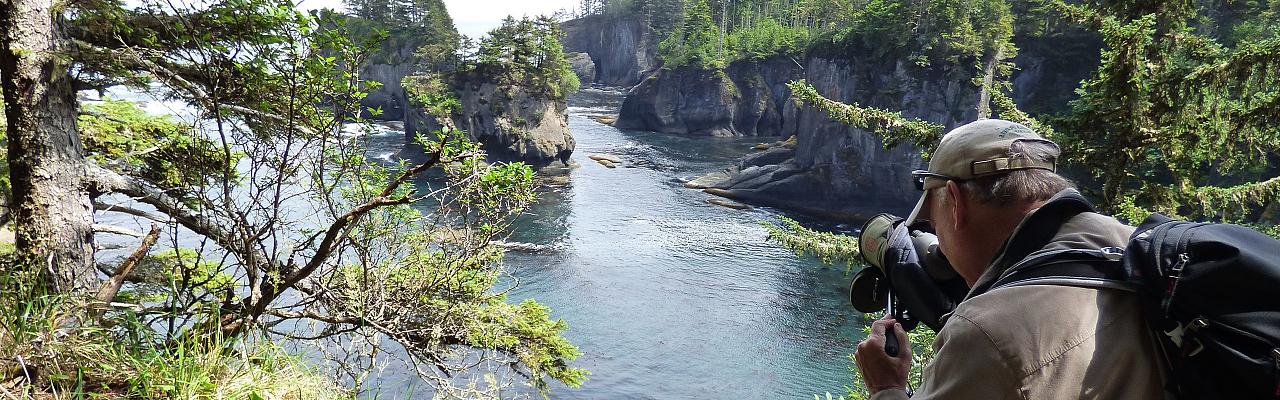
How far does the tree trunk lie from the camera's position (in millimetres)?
3994

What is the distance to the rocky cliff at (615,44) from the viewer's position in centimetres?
8000

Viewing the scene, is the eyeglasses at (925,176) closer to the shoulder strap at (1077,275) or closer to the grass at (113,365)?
the shoulder strap at (1077,275)

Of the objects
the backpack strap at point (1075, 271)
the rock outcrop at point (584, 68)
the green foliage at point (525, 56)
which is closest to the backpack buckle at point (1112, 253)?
the backpack strap at point (1075, 271)

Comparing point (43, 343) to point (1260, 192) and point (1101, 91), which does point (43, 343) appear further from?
point (1260, 192)

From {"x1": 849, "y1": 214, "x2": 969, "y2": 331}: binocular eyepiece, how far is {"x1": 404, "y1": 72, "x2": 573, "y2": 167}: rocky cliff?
36010mm

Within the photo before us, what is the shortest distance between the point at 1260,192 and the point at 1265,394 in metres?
7.35

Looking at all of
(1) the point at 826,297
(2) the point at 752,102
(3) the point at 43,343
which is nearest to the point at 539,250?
(1) the point at 826,297

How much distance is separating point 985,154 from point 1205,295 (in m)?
0.44

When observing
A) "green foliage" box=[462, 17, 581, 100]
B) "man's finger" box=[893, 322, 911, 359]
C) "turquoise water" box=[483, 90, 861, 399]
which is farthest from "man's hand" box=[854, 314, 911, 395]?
"green foliage" box=[462, 17, 581, 100]

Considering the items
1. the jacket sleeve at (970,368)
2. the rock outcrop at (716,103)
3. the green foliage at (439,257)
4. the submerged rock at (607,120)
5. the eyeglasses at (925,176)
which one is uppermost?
the eyeglasses at (925,176)

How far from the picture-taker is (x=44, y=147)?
167 inches

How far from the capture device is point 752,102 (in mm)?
52156

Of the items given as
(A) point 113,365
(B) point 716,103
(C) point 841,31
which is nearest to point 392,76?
(B) point 716,103

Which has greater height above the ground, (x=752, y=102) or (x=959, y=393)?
(x=959, y=393)
